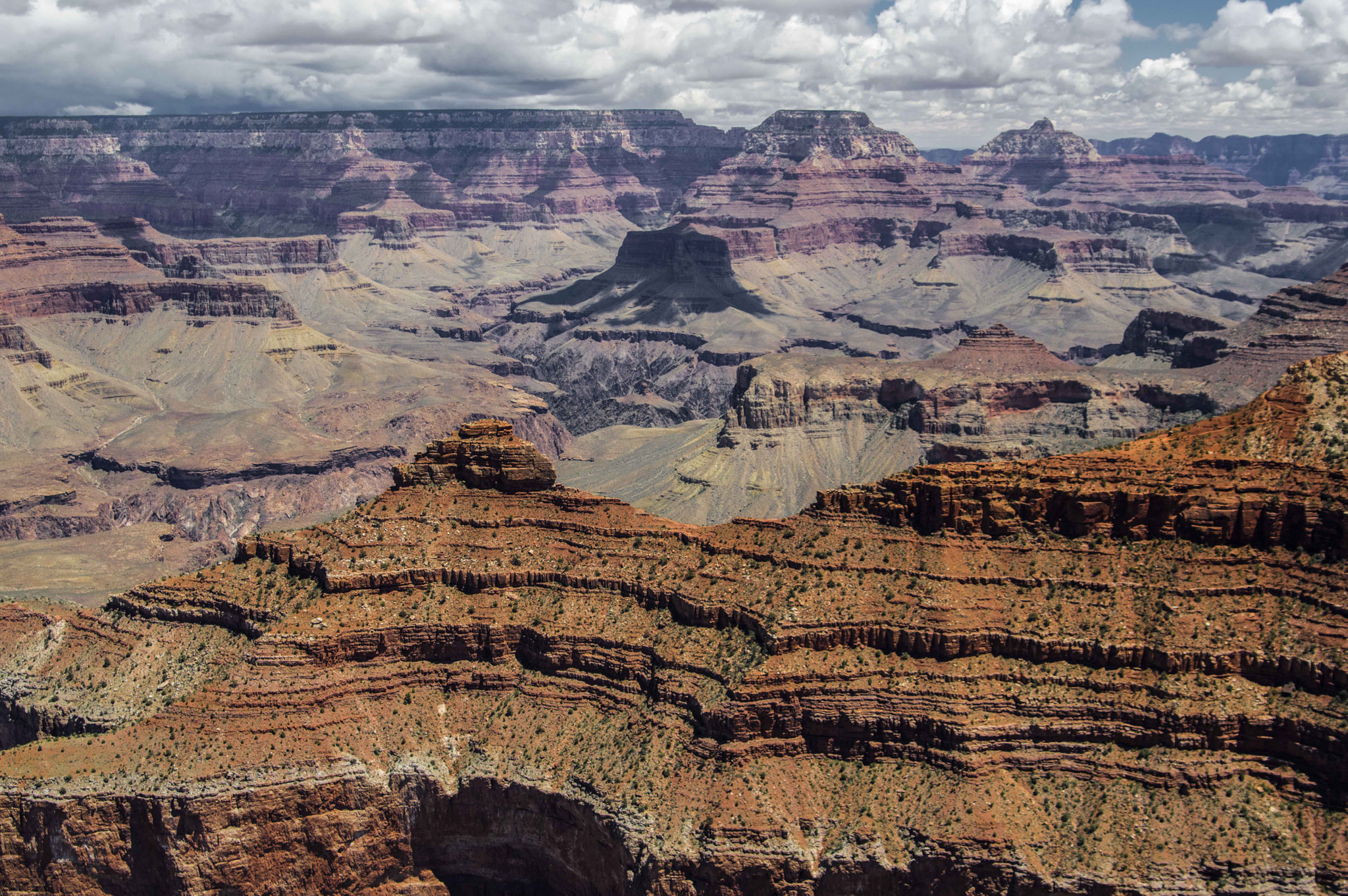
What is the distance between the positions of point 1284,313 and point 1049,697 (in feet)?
520

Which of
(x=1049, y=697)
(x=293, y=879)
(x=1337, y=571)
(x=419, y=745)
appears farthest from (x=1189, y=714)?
(x=293, y=879)

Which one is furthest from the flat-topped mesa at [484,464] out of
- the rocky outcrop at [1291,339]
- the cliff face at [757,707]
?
the rocky outcrop at [1291,339]

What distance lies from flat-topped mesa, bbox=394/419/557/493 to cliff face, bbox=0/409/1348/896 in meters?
3.45

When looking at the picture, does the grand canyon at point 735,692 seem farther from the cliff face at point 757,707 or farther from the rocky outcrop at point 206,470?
the rocky outcrop at point 206,470

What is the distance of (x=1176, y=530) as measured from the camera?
215 ft

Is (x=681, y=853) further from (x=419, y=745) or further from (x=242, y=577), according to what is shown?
(x=242, y=577)

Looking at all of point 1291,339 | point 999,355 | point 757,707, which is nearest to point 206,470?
point 999,355

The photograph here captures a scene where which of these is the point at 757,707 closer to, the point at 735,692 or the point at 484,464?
the point at 735,692

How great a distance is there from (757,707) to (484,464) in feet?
80.1

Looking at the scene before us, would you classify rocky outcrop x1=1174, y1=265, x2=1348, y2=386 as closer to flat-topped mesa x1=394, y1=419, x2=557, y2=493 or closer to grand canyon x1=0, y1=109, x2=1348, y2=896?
grand canyon x1=0, y1=109, x2=1348, y2=896

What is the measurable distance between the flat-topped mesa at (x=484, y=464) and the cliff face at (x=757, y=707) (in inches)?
136

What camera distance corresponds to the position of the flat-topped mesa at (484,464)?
7731 cm

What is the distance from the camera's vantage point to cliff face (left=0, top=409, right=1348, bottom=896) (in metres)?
57.4

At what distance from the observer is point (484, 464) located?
255ft
